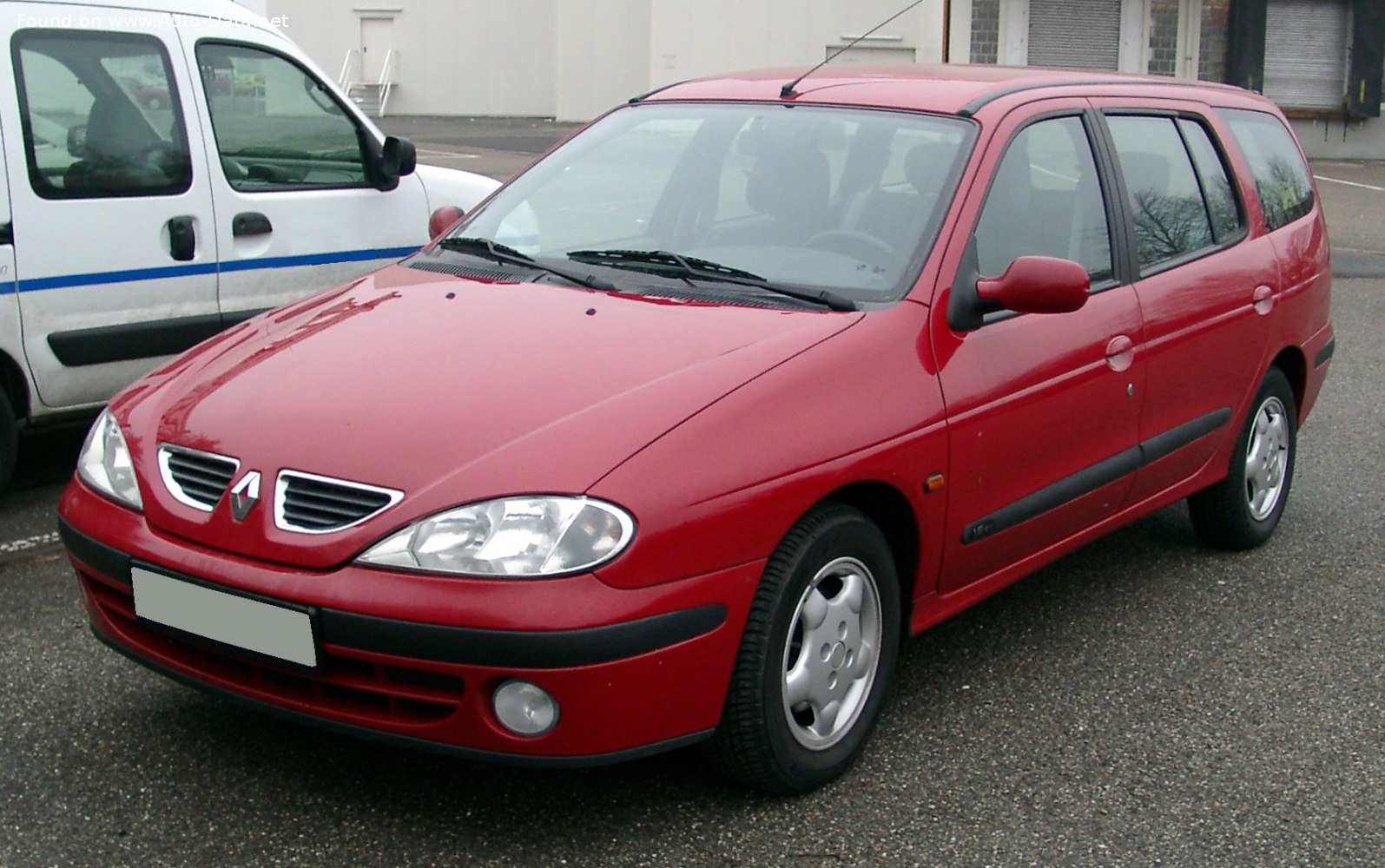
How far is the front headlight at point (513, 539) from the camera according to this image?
2.94 m

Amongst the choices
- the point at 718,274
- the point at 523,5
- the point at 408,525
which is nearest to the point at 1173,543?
the point at 718,274

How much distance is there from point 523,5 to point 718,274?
33408mm

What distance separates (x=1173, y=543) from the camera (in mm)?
5500

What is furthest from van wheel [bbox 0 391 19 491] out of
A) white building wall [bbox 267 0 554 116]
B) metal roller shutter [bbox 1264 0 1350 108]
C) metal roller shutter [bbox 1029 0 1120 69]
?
white building wall [bbox 267 0 554 116]

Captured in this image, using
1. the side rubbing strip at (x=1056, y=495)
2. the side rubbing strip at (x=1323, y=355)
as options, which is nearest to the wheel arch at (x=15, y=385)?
the side rubbing strip at (x=1056, y=495)

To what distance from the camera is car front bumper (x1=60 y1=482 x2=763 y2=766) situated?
2914 millimetres

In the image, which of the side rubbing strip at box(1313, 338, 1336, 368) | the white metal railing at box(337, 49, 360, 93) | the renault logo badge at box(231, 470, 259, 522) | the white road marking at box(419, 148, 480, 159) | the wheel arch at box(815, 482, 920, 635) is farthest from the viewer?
the white metal railing at box(337, 49, 360, 93)

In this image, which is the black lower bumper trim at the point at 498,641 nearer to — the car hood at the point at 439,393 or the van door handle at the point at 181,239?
the car hood at the point at 439,393

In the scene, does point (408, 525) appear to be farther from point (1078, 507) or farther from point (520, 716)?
point (1078, 507)

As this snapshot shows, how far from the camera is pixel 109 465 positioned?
353 cm

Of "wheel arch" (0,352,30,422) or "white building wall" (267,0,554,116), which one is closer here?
"wheel arch" (0,352,30,422)

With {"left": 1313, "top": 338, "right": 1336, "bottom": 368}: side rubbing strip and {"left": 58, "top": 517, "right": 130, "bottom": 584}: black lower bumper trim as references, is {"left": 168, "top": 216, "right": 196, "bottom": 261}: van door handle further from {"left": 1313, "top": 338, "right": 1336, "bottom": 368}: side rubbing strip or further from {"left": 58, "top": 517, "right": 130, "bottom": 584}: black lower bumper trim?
{"left": 1313, "top": 338, "right": 1336, "bottom": 368}: side rubbing strip

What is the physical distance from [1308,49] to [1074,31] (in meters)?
3.68

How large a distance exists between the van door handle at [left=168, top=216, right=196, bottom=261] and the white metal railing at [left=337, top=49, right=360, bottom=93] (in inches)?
1247
